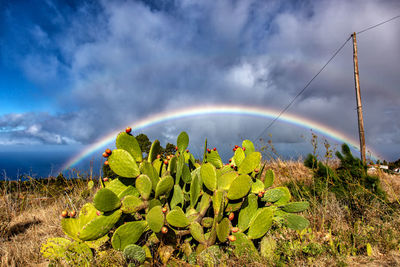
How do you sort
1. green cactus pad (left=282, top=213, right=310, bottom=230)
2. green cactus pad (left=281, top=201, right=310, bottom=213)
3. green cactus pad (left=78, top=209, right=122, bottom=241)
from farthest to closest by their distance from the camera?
green cactus pad (left=281, top=201, right=310, bottom=213) < green cactus pad (left=282, top=213, right=310, bottom=230) < green cactus pad (left=78, top=209, right=122, bottom=241)

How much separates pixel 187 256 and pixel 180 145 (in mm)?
997

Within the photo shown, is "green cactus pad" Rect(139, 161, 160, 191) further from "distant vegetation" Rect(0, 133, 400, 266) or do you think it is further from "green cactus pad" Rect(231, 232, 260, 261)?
"green cactus pad" Rect(231, 232, 260, 261)

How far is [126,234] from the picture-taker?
171 centimetres

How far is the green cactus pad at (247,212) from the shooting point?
1957mm

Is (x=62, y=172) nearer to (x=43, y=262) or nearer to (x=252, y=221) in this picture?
(x=43, y=262)

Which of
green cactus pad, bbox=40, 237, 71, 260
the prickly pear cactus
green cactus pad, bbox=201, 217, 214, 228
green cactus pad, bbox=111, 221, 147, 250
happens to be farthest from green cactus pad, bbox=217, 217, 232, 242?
green cactus pad, bbox=40, 237, 71, 260

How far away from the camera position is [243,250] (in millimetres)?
1820

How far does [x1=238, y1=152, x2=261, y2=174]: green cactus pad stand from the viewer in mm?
1994

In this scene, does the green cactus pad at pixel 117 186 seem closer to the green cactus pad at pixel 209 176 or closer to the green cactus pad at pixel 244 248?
the green cactus pad at pixel 209 176

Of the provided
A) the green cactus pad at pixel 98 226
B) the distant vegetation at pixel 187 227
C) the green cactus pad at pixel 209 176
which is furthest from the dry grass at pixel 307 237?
the green cactus pad at pixel 98 226

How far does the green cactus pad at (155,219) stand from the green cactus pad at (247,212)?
712 mm

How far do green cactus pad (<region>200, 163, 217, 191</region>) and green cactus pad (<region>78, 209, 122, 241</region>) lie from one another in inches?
28.5

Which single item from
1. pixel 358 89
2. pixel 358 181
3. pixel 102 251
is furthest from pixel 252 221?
pixel 358 89

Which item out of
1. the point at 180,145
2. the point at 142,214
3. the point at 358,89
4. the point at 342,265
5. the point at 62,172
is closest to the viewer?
the point at 342,265
